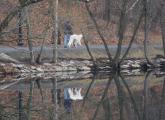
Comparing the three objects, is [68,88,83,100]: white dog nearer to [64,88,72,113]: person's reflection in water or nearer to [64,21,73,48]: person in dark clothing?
[64,88,72,113]: person's reflection in water

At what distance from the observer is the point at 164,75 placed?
128 feet

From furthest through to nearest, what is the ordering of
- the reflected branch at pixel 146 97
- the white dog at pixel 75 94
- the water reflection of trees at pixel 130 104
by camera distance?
the white dog at pixel 75 94 < the reflected branch at pixel 146 97 < the water reflection of trees at pixel 130 104

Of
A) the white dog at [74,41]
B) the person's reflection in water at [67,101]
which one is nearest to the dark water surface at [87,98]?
the person's reflection in water at [67,101]

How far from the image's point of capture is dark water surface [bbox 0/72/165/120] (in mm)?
20688

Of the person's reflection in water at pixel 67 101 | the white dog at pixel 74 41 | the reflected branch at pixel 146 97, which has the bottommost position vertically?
the reflected branch at pixel 146 97

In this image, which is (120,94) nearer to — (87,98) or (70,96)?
(87,98)

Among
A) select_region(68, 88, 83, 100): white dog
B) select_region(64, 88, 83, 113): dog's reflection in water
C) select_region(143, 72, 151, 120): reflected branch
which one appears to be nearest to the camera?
select_region(143, 72, 151, 120): reflected branch

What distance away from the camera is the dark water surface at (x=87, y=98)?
20688 mm

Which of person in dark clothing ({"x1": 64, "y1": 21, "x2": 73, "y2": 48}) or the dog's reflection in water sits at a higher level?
person in dark clothing ({"x1": 64, "y1": 21, "x2": 73, "y2": 48})

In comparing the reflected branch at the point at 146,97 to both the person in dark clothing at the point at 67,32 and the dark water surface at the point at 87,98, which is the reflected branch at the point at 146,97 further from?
the person in dark clothing at the point at 67,32

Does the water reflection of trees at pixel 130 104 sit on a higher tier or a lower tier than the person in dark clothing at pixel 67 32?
lower

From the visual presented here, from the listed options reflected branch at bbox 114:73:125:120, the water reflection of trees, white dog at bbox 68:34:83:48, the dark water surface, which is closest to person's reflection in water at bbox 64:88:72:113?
the dark water surface

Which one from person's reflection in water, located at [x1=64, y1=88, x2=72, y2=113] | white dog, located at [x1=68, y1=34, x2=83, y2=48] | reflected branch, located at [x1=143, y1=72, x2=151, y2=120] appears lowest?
reflected branch, located at [x1=143, y1=72, x2=151, y2=120]

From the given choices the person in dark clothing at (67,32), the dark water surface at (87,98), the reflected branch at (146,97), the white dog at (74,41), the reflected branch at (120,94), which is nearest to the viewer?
the dark water surface at (87,98)
